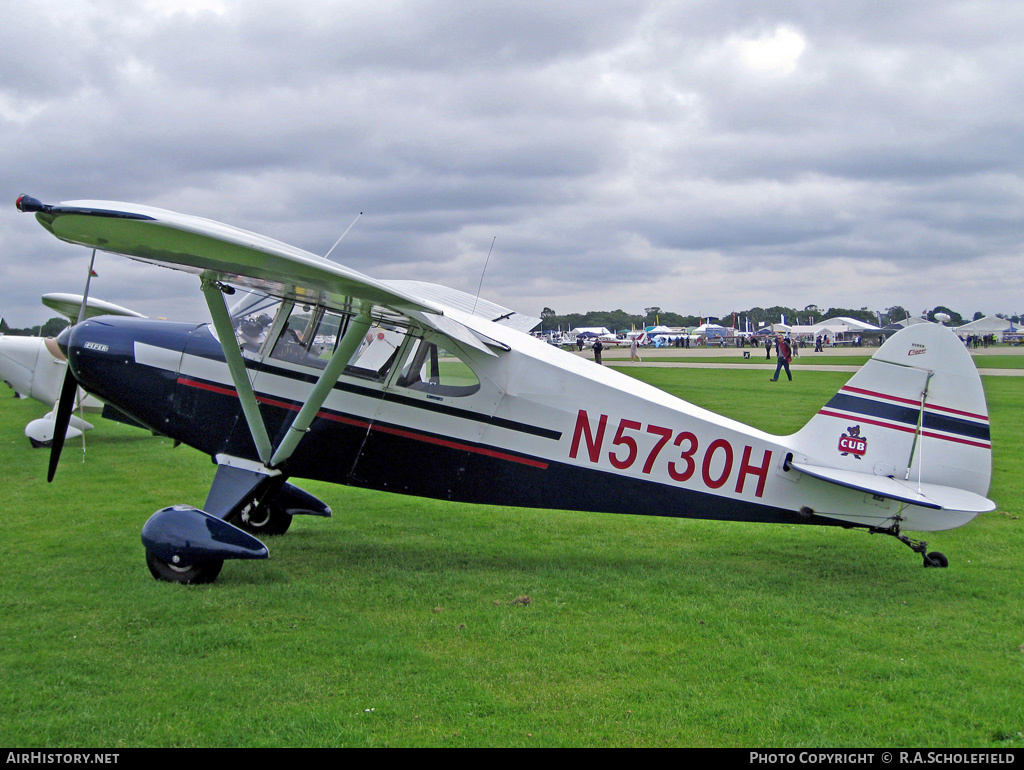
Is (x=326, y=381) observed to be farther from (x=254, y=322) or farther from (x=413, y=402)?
(x=254, y=322)

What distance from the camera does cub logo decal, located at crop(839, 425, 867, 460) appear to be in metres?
6.09

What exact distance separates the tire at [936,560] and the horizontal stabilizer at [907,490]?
479 mm

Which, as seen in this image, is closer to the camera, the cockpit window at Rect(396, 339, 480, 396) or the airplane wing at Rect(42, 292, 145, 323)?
the cockpit window at Rect(396, 339, 480, 396)

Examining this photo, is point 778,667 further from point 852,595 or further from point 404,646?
point 404,646

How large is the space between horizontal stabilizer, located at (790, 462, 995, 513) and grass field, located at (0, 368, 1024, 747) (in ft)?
2.19

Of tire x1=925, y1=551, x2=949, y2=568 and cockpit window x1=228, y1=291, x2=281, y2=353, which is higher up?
cockpit window x1=228, y1=291, x2=281, y2=353

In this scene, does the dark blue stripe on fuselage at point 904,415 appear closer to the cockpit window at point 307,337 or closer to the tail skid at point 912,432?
the tail skid at point 912,432

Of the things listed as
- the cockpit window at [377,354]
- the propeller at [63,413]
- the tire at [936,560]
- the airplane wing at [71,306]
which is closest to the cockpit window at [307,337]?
the cockpit window at [377,354]

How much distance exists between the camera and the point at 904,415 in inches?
237

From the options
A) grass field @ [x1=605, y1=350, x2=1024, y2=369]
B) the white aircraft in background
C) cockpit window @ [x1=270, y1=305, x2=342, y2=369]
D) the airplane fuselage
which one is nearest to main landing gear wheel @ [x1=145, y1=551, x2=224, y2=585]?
the airplane fuselage

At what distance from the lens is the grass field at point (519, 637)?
3682mm

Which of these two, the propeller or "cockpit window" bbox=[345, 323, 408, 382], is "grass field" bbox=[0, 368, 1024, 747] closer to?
the propeller

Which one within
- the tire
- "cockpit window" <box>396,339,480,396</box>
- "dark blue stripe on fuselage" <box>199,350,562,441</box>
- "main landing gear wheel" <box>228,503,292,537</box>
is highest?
"cockpit window" <box>396,339,480,396</box>
